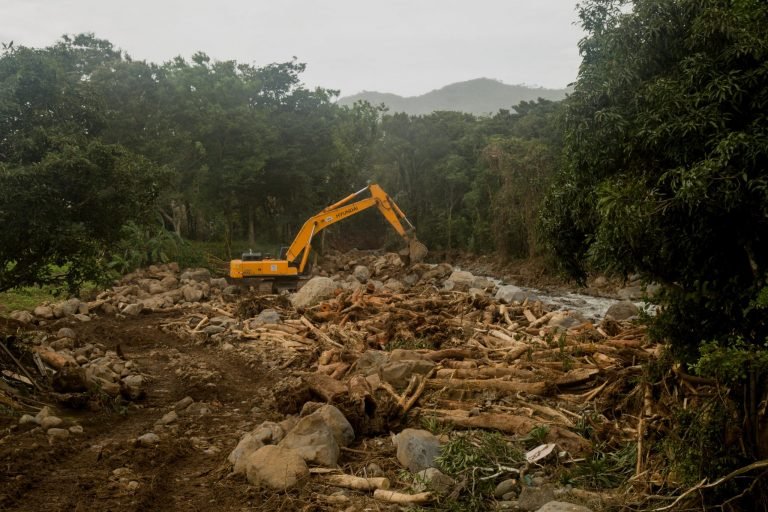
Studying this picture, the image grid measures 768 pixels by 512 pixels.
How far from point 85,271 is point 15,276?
1051 mm

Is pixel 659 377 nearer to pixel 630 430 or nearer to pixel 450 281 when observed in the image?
pixel 630 430

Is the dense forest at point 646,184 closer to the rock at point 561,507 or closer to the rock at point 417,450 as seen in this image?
the rock at point 561,507

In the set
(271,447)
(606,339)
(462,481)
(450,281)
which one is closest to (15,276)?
(271,447)

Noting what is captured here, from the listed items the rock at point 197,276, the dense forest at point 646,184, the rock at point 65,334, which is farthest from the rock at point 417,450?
the rock at point 197,276

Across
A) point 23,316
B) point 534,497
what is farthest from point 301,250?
point 534,497

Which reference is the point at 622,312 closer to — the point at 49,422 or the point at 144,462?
the point at 144,462

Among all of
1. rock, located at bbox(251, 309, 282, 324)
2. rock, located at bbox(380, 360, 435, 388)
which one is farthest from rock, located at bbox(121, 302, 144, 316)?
rock, located at bbox(380, 360, 435, 388)

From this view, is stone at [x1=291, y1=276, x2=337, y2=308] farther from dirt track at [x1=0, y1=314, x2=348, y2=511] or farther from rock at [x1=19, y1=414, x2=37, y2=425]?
rock at [x1=19, y1=414, x2=37, y2=425]

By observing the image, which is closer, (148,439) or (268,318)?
(148,439)

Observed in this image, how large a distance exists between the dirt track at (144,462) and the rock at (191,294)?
11373 millimetres

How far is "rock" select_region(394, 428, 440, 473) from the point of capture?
25.4 ft

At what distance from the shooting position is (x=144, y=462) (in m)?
8.12

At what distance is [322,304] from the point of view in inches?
794

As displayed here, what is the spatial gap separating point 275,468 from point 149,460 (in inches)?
73.6
